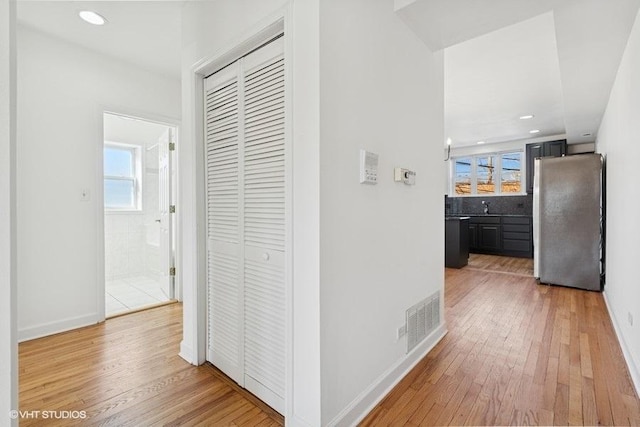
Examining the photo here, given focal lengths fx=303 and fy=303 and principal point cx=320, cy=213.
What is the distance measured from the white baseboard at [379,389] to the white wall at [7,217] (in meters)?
1.21

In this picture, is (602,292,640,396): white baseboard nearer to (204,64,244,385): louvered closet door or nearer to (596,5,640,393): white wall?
(596,5,640,393): white wall

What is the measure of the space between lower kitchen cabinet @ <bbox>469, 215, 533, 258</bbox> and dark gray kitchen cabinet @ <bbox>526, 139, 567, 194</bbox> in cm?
78

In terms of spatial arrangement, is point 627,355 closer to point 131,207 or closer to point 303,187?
point 303,187

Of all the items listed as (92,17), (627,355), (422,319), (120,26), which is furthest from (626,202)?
(92,17)

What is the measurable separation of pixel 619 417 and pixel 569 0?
7.62ft

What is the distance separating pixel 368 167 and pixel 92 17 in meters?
2.54

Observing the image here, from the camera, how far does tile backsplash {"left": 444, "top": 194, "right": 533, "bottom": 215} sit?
679 centimetres

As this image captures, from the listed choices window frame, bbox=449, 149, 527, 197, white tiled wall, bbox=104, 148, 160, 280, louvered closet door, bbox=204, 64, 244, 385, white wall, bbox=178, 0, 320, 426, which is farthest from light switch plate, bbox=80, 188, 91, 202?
window frame, bbox=449, 149, 527, 197

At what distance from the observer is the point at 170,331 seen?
8.99ft

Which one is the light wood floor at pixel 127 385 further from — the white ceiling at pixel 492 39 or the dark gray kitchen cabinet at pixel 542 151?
the dark gray kitchen cabinet at pixel 542 151

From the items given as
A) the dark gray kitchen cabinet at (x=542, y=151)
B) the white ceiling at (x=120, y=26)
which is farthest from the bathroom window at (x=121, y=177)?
the dark gray kitchen cabinet at (x=542, y=151)

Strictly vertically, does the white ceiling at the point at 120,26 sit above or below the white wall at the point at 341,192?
above

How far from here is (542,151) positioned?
20.5 ft

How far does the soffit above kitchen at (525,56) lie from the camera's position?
6.01 feet
